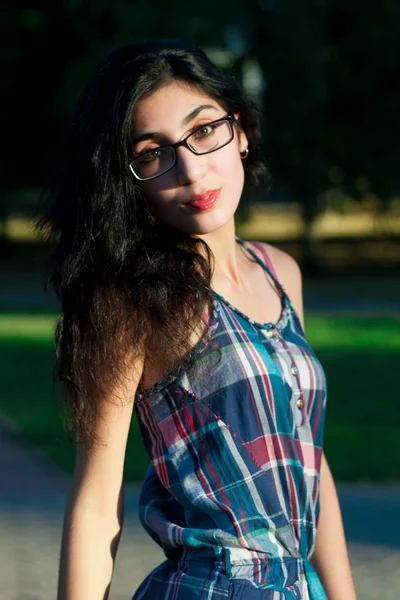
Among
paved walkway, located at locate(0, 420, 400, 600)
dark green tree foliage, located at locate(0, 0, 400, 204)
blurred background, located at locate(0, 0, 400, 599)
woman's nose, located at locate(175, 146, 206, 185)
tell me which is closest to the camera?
woman's nose, located at locate(175, 146, 206, 185)

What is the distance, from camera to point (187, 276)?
188 cm

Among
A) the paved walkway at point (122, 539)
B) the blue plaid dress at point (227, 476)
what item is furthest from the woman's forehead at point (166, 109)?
the paved walkway at point (122, 539)

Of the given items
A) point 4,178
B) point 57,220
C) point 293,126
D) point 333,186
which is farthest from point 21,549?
point 4,178

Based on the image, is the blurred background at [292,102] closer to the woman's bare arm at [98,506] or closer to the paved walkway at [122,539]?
the paved walkway at [122,539]

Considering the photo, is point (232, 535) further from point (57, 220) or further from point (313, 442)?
point (57, 220)

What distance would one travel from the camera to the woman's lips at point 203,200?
190 centimetres

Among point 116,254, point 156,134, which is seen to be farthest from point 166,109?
point 116,254

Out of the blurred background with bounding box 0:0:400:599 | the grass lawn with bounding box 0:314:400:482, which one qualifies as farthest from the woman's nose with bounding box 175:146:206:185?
the blurred background with bounding box 0:0:400:599

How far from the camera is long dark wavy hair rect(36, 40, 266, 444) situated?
177cm

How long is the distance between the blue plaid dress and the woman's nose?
24 cm

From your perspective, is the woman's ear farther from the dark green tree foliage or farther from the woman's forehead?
the dark green tree foliage

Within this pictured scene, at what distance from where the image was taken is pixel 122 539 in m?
5.43

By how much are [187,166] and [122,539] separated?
12.7 ft

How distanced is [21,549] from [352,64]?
22.5 metres
